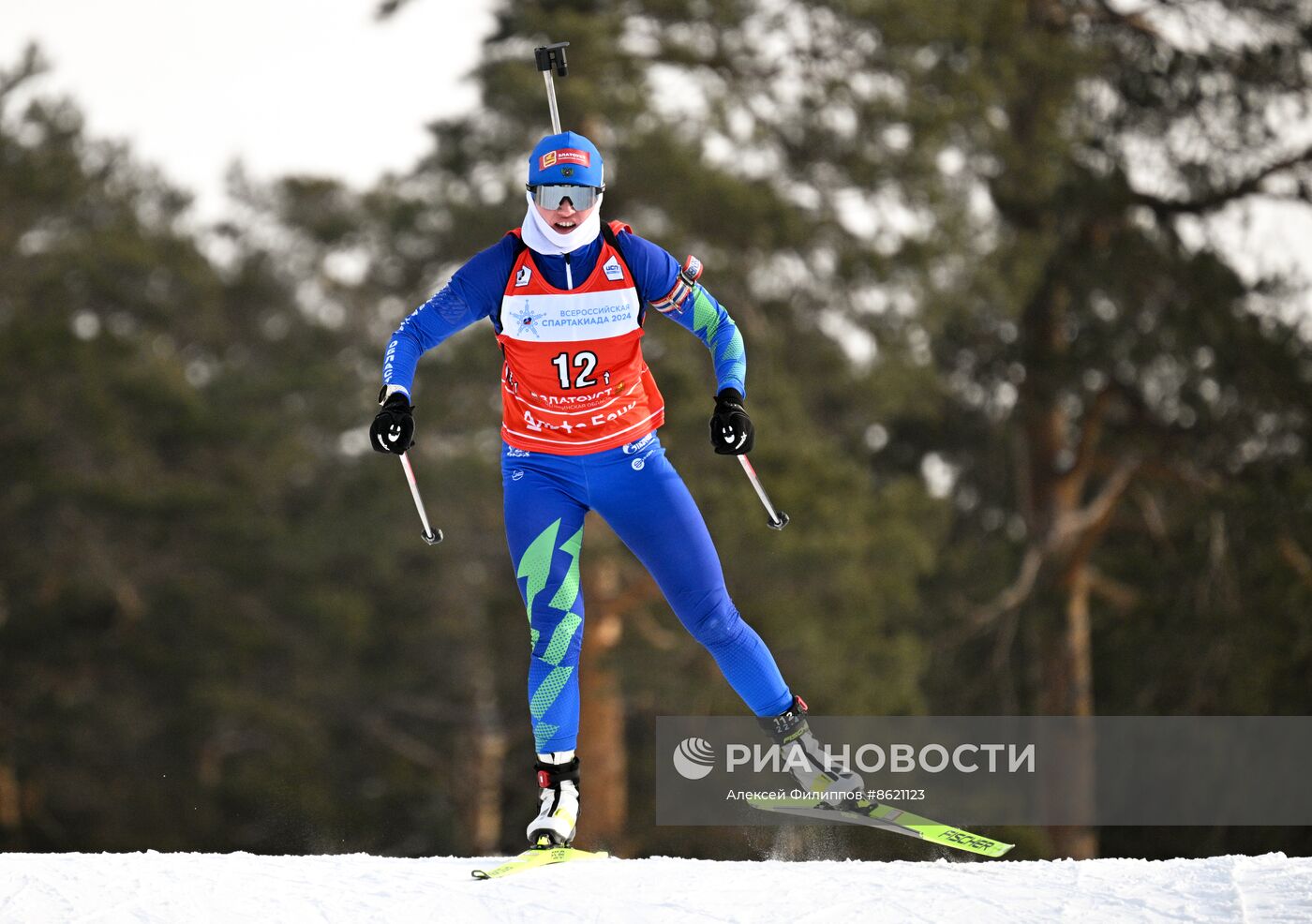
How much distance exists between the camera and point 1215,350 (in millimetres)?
15938

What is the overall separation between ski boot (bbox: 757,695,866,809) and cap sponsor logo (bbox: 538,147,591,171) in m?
1.79

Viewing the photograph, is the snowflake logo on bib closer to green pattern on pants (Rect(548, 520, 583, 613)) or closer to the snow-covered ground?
green pattern on pants (Rect(548, 520, 583, 613))

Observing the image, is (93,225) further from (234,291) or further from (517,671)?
(517,671)

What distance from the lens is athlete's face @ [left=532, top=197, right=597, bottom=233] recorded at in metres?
4.50

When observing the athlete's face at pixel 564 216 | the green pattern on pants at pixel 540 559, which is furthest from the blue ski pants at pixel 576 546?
the athlete's face at pixel 564 216

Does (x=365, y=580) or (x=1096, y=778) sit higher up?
(x=365, y=580)

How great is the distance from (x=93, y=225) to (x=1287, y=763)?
17.8 m

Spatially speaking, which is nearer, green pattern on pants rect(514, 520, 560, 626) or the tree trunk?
green pattern on pants rect(514, 520, 560, 626)

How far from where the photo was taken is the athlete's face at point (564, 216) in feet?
14.8

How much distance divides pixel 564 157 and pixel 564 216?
19cm

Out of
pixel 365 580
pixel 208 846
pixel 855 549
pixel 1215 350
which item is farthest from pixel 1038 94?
pixel 208 846

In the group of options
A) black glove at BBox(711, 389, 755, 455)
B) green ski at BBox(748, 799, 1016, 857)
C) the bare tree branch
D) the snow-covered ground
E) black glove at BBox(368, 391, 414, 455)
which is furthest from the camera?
the bare tree branch

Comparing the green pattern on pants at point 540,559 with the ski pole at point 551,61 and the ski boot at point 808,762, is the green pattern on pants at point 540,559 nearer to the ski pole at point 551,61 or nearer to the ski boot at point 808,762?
the ski boot at point 808,762

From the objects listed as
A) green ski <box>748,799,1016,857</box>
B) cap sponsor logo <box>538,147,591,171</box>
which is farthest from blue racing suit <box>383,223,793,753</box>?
green ski <box>748,799,1016,857</box>
